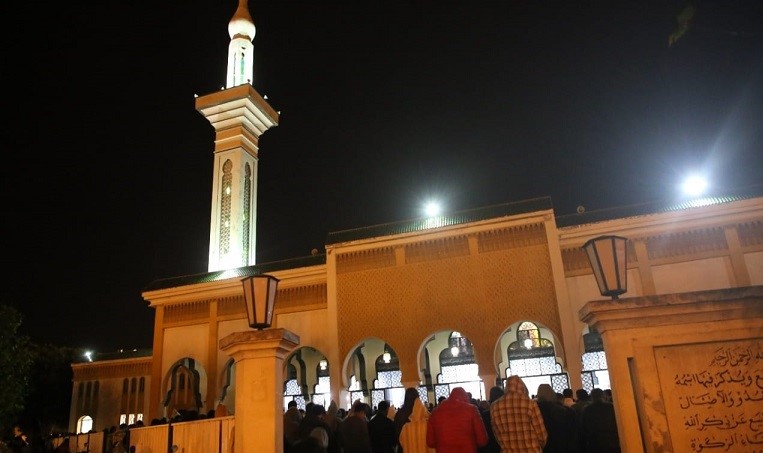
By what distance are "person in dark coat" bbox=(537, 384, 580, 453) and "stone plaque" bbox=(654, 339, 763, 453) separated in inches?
65.9

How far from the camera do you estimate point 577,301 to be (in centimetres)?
1429

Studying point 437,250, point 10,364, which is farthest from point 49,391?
point 437,250

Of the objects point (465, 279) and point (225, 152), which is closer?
point (465, 279)

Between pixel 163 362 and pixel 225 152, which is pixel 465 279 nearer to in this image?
pixel 163 362

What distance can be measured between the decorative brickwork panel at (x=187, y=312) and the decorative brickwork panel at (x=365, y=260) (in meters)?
4.55

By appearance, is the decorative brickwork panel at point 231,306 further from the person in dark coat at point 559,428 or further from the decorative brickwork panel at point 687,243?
the person in dark coat at point 559,428

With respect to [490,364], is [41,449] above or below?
below

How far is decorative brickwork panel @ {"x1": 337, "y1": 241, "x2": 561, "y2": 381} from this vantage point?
14445 millimetres

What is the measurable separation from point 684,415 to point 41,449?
1026 centimetres

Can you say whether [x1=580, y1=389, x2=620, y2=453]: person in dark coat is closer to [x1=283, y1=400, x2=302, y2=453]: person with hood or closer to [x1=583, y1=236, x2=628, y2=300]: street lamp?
[x1=583, y1=236, x2=628, y2=300]: street lamp

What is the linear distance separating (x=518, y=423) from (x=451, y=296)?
9.97 metres

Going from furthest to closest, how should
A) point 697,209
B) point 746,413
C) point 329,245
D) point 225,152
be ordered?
point 225,152 < point 329,245 < point 697,209 < point 746,413

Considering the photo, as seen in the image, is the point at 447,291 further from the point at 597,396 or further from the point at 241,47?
the point at 241,47

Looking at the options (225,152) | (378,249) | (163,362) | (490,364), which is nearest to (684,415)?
(490,364)
